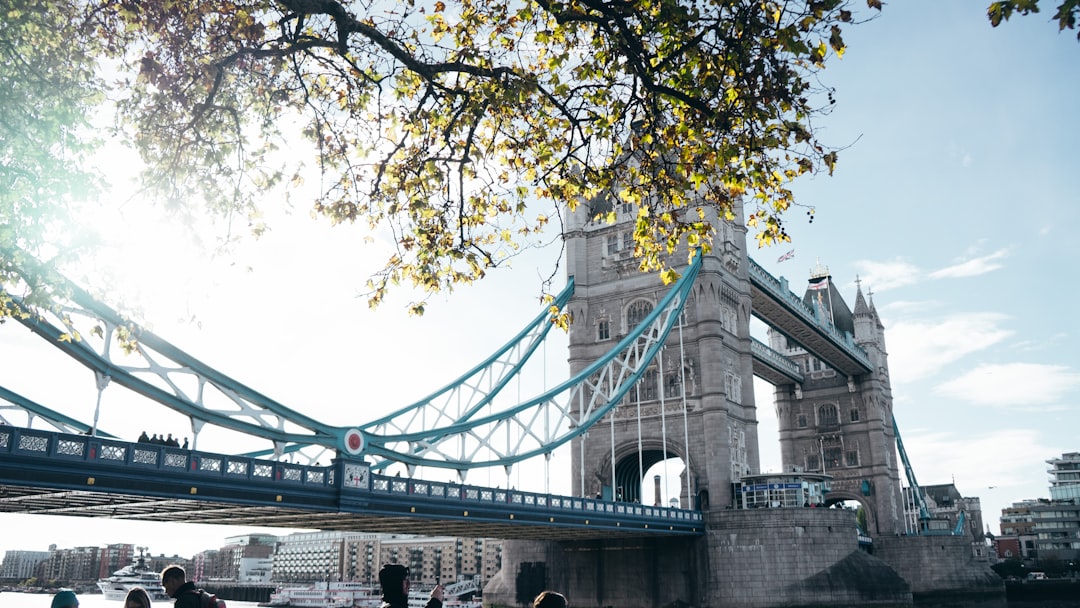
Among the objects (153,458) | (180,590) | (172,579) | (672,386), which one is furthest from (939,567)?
(180,590)

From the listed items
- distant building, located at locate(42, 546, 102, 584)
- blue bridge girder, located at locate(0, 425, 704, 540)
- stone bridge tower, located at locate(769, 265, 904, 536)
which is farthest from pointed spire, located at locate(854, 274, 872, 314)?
distant building, located at locate(42, 546, 102, 584)

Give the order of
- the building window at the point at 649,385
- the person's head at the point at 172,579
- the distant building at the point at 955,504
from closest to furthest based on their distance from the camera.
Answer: the person's head at the point at 172,579 < the building window at the point at 649,385 < the distant building at the point at 955,504

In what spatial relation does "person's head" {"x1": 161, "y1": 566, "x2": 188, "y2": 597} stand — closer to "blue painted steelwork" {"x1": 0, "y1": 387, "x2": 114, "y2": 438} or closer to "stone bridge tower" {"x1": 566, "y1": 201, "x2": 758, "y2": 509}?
"blue painted steelwork" {"x1": 0, "y1": 387, "x2": 114, "y2": 438}

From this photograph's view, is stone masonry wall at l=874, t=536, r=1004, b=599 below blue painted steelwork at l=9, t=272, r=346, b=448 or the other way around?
below

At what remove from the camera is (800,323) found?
57.1 meters

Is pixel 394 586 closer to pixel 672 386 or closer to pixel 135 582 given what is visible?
pixel 672 386

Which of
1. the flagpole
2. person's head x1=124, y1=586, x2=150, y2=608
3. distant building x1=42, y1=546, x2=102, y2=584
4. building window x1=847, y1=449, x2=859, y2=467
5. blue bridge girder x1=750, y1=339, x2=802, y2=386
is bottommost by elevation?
distant building x1=42, y1=546, x2=102, y2=584

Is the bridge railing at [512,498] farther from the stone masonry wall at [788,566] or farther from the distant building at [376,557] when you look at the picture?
the distant building at [376,557]

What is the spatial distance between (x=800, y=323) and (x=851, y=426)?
15.2 meters

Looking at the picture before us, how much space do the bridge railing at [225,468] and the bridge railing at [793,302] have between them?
23.8 meters

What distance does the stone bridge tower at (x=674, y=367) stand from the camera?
144 ft

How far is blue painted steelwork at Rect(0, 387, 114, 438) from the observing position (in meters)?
20.6

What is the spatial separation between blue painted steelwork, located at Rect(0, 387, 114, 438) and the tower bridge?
6 cm

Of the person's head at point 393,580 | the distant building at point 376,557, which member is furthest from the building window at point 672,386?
the distant building at point 376,557
